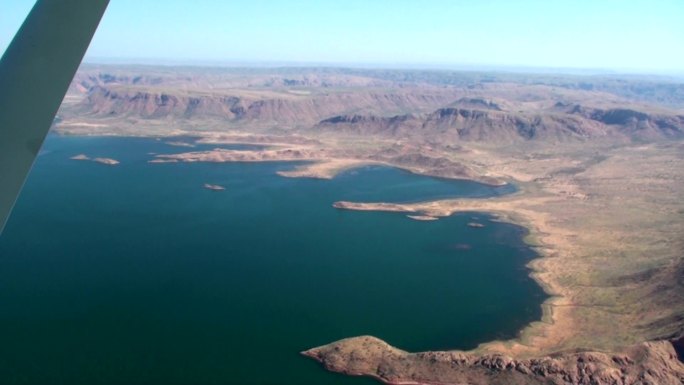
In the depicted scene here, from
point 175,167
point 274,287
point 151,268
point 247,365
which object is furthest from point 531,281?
point 175,167

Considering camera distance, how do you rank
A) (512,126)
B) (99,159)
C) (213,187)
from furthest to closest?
(512,126)
(99,159)
(213,187)

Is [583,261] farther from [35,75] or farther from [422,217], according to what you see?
[35,75]

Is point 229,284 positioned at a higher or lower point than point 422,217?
higher

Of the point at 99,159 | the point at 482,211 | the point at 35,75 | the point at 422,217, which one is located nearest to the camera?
the point at 35,75

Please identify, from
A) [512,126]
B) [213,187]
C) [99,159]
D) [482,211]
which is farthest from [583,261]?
[512,126]

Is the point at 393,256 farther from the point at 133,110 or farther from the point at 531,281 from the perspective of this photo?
the point at 133,110

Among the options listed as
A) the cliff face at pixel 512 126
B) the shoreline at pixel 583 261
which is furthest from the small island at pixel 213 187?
the cliff face at pixel 512 126

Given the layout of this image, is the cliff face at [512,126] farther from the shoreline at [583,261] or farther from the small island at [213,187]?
the small island at [213,187]
